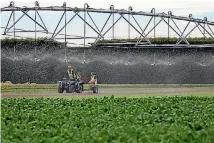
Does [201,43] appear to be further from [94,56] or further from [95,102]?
[95,102]

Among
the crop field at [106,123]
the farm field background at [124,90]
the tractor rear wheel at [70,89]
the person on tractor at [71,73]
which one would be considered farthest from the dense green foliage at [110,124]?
the person on tractor at [71,73]

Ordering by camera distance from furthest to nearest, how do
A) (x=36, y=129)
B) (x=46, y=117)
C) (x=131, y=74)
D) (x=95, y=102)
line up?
(x=131, y=74) → (x=95, y=102) → (x=46, y=117) → (x=36, y=129)

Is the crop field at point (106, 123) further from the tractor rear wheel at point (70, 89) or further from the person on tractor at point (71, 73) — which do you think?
the person on tractor at point (71, 73)

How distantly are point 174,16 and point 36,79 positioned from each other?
26.3 ft

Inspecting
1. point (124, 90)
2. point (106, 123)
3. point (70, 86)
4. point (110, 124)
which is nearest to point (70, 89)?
point (70, 86)

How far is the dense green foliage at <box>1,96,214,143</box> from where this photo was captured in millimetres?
14164

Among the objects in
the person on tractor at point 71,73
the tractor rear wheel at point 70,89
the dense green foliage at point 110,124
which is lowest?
the dense green foliage at point 110,124

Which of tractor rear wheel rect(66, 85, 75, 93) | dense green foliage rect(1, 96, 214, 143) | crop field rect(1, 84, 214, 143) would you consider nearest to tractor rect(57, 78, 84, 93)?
tractor rear wheel rect(66, 85, 75, 93)

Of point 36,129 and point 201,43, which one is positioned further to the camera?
point 201,43

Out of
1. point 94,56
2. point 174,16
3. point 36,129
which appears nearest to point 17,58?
point 94,56

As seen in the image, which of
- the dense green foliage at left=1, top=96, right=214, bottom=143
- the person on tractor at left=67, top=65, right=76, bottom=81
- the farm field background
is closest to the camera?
the dense green foliage at left=1, top=96, right=214, bottom=143

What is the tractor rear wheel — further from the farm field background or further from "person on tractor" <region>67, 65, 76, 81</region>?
"person on tractor" <region>67, 65, 76, 81</region>

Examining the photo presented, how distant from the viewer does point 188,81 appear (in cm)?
4284

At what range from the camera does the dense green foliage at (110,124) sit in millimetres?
14164
